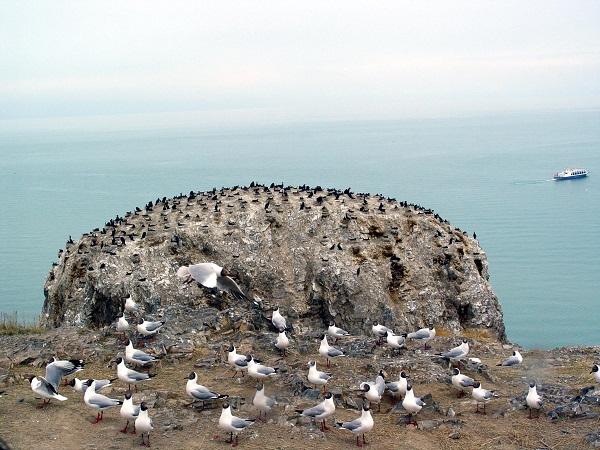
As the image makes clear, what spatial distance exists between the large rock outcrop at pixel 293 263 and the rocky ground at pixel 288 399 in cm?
801

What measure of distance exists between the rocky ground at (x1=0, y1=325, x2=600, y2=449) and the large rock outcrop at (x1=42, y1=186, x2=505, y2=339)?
26.3 ft

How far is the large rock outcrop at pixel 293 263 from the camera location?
97.0ft

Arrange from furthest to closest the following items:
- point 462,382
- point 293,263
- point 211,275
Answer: point 293,263, point 211,275, point 462,382

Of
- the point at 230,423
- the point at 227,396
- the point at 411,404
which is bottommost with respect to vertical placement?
the point at 227,396

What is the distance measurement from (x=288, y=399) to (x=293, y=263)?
657 inches

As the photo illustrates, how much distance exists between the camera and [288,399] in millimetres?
15500

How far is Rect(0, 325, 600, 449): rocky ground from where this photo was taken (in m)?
13.6

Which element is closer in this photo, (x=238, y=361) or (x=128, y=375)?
(x=128, y=375)

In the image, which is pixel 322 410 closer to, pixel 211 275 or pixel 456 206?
pixel 211 275

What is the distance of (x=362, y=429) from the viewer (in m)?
13.4

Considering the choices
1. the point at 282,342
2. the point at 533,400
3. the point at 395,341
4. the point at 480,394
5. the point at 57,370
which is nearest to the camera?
the point at 533,400

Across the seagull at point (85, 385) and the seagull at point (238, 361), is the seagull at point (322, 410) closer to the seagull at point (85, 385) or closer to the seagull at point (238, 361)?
the seagull at point (238, 361)

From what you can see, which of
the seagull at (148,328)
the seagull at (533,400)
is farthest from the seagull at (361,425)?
the seagull at (148,328)

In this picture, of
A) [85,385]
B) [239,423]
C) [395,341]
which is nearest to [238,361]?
[239,423]
